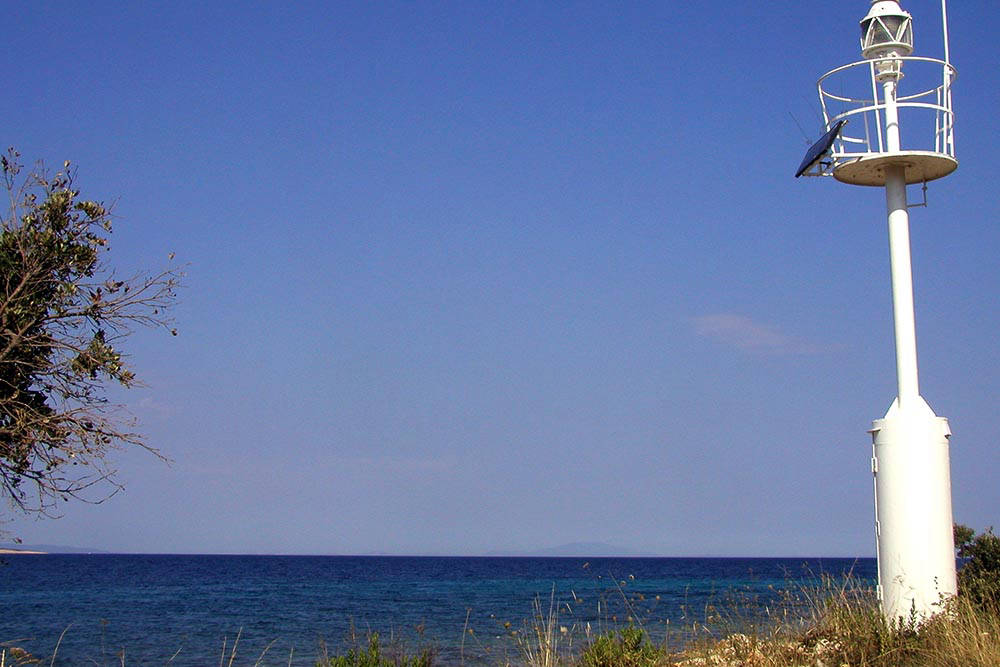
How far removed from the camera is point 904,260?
10258mm

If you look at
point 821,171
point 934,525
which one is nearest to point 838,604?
point 934,525

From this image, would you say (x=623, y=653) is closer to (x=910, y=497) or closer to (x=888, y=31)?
(x=910, y=497)

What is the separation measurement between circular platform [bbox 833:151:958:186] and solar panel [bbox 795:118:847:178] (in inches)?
9.9

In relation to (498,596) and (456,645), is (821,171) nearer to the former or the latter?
(456,645)

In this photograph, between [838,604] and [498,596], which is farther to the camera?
[498,596]

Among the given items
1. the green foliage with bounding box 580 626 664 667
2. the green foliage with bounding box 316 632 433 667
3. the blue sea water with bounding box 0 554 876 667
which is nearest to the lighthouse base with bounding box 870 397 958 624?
the blue sea water with bounding box 0 554 876 667

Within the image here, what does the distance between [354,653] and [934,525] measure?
5.89 metres

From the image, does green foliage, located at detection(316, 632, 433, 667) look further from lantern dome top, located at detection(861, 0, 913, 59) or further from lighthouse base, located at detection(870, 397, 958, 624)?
lantern dome top, located at detection(861, 0, 913, 59)

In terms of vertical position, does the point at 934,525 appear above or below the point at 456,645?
above

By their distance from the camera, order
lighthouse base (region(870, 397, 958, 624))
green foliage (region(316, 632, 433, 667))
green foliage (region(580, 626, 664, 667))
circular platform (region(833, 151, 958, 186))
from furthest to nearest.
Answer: circular platform (region(833, 151, 958, 186)) < lighthouse base (region(870, 397, 958, 624)) < green foliage (region(580, 626, 664, 667)) < green foliage (region(316, 632, 433, 667))

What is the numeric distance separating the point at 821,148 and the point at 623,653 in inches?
237

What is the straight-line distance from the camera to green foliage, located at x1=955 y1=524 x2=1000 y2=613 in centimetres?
951

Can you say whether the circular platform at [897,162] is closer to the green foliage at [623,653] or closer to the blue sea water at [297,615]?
the blue sea water at [297,615]

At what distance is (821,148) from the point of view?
10.8 meters
